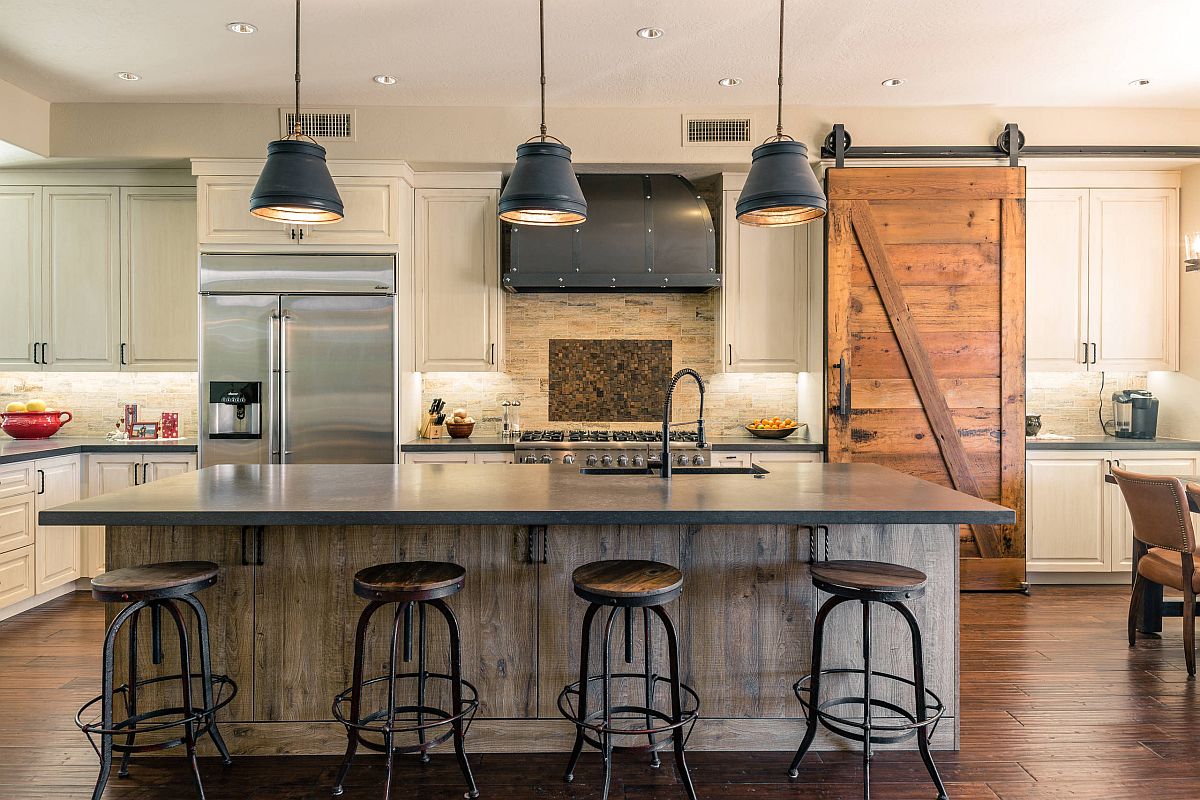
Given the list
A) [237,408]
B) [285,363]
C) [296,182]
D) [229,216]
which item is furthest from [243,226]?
[296,182]

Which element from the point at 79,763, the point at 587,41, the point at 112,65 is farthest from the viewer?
the point at 112,65

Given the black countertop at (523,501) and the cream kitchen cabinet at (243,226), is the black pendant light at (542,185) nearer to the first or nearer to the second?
the black countertop at (523,501)

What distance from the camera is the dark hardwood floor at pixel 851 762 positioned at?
246 cm

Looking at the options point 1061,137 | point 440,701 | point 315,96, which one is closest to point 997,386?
point 1061,137

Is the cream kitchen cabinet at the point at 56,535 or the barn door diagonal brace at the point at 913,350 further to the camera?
the barn door diagonal brace at the point at 913,350

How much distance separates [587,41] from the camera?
3.88 meters

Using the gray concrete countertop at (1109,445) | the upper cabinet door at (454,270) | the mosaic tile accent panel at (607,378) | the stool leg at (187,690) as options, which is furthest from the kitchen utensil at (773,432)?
the stool leg at (187,690)

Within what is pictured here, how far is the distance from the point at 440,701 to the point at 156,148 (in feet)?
13.0

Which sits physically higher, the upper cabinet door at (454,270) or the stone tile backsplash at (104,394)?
the upper cabinet door at (454,270)

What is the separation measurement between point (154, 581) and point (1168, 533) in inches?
163

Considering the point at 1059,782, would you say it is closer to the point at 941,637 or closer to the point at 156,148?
the point at 941,637

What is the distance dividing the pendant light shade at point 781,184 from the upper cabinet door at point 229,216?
10.3 feet

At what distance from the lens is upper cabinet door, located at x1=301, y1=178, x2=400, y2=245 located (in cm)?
472

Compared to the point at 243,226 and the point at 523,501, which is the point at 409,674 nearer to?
the point at 523,501
